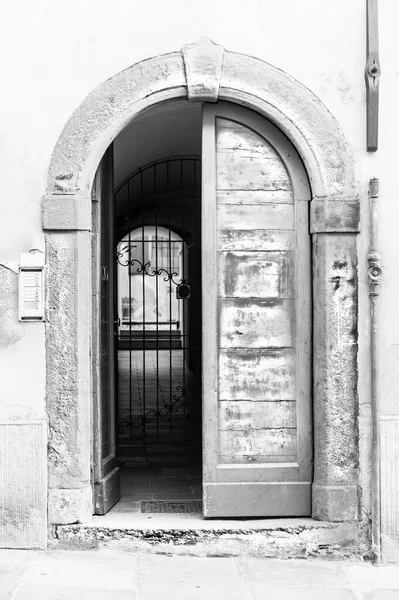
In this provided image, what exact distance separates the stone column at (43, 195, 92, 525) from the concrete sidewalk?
1.22 ft

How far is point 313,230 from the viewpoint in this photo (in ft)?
17.9

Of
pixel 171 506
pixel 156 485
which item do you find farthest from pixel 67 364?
pixel 156 485

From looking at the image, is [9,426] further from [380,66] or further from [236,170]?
[380,66]

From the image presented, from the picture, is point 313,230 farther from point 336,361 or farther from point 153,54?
point 153,54

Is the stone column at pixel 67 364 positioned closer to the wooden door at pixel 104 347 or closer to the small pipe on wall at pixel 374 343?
the wooden door at pixel 104 347

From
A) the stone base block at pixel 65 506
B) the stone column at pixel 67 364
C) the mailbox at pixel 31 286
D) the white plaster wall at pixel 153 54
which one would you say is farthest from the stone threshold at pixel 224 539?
the mailbox at pixel 31 286

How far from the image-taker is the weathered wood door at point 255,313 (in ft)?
18.0

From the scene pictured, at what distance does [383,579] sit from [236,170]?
2.76m

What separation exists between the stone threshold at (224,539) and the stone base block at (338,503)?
0.04 meters

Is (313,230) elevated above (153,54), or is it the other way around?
(153,54)

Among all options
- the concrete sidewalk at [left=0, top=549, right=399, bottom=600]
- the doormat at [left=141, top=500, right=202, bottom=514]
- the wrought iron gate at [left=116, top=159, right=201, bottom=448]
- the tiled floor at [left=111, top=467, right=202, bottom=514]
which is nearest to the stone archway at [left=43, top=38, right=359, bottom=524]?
the concrete sidewalk at [left=0, top=549, right=399, bottom=600]

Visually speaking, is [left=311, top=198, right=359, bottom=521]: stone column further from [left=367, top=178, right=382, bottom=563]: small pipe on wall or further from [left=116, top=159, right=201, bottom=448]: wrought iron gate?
[left=116, top=159, right=201, bottom=448]: wrought iron gate

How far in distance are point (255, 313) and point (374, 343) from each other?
31.9 inches

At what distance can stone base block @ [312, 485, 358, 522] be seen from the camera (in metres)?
5.32
